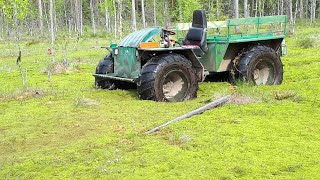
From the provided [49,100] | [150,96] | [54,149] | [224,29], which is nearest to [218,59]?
[224,29]

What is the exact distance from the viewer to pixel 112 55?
9758mm

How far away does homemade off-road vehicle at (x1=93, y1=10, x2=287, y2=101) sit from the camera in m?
8.50

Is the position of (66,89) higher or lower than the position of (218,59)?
lower

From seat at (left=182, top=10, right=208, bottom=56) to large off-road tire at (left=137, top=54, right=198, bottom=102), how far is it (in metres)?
0.77

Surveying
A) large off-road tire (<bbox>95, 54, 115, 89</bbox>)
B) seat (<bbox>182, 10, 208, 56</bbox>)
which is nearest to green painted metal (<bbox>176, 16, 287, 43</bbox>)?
seat (<bbox>182, 10, 208, 56</bbox>)

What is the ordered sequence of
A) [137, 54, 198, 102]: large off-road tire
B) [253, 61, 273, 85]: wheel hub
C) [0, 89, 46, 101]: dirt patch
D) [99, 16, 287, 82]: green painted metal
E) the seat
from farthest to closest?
[253, 61, 273, 85]: wheel hub → the seat → [0, 89, 46, 101]: dirt patch → [99, 16, 287, 82]: green painted metal → [137, 54, 198, 102]: large off-road tire

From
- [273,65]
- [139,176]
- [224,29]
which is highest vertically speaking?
[224,29]

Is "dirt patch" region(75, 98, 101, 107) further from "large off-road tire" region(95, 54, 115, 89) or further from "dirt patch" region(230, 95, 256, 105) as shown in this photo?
"dirt patch" region(230, 95, 256, 105)

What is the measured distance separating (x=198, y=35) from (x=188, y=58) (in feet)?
2.15

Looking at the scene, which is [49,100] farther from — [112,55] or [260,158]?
[260,158]

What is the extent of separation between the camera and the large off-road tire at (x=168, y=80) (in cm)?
827

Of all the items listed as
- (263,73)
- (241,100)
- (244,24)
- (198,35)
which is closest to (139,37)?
(198,35)

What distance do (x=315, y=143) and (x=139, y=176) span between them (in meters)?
2.33

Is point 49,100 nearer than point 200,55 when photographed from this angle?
Yes
